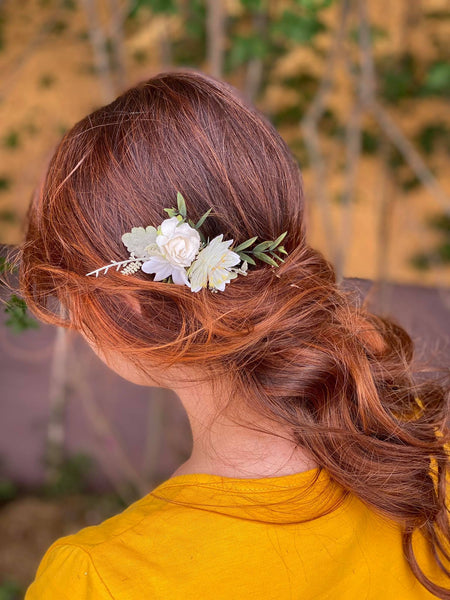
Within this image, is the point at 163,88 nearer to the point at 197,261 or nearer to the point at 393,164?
the point at 197,261

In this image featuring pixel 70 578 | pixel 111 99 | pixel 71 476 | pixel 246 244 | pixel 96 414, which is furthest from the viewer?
pixel 71 476

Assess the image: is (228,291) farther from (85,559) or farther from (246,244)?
(85,559)

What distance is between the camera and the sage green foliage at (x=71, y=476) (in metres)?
2.34

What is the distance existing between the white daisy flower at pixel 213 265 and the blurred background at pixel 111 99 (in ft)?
4.45

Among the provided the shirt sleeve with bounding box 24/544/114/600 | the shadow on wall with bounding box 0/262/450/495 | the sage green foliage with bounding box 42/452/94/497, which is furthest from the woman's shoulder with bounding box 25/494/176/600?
the sage green foliage with bounding box 42/452/94/497

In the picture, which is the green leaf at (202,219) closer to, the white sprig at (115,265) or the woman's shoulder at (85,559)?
the white sprig at (115,265)

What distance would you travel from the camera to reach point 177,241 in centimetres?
71

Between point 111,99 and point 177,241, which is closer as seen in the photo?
point 177,241

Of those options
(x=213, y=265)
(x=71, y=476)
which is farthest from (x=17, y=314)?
(x=71, y=476)

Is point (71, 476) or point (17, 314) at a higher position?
point (17, 314)

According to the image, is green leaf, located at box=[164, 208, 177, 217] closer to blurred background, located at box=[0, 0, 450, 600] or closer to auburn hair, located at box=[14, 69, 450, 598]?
auburn hair, located at box=[14, 69, 450, 598]

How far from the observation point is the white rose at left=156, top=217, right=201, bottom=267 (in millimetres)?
711

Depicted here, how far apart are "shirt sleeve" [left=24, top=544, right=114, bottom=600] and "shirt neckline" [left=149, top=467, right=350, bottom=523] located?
0.36 feet

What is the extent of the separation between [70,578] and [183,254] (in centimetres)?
35
